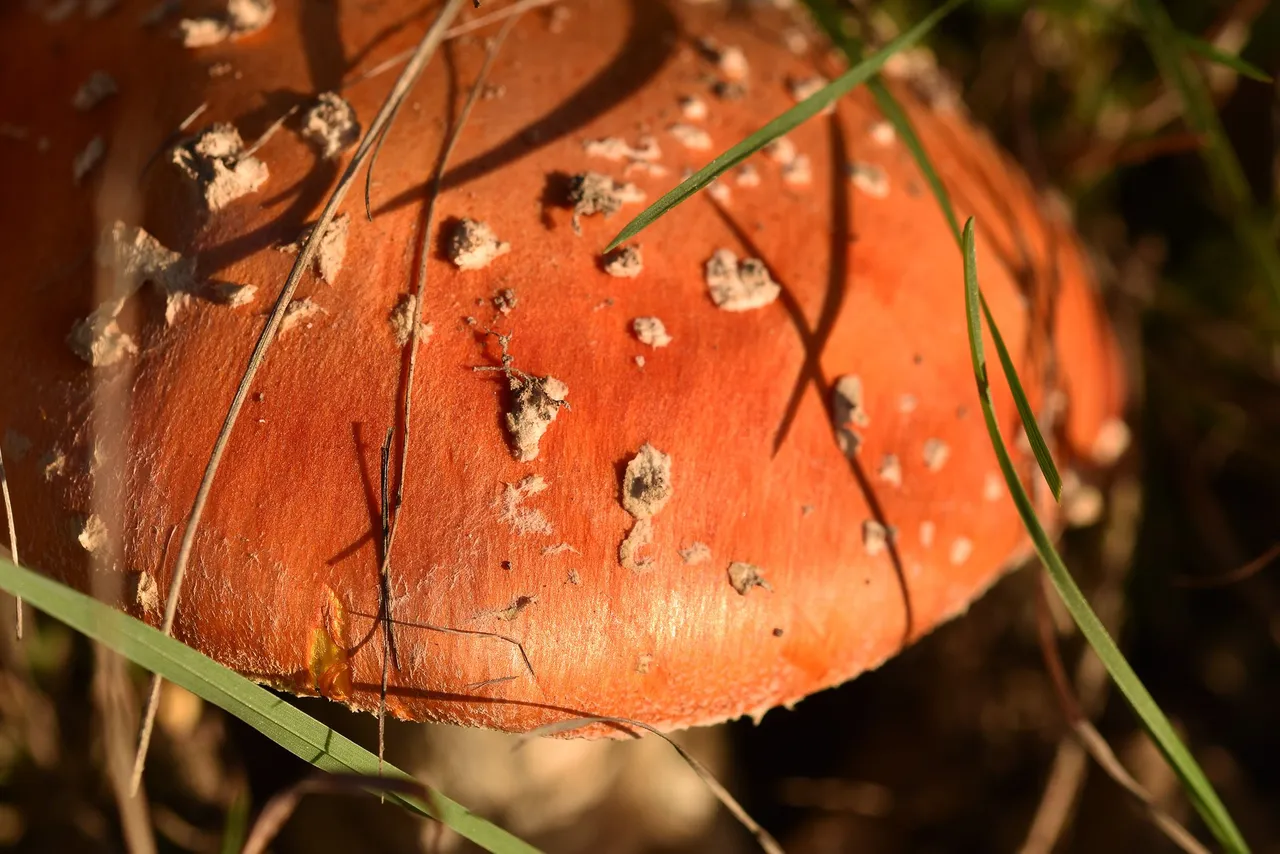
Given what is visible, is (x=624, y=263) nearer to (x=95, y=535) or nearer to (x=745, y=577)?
(x=745, y=577)

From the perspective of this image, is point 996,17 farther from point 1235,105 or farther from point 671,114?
point 671,114

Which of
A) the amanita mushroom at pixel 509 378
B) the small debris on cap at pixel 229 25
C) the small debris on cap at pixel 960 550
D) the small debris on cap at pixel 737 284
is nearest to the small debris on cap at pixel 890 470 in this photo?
the amanita mushroom at pixel 509 378

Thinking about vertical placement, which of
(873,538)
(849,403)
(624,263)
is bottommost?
(873,538)

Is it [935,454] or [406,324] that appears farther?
[935,454]

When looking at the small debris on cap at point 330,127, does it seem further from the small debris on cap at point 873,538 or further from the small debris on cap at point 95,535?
the small debris on cap at point 873,538

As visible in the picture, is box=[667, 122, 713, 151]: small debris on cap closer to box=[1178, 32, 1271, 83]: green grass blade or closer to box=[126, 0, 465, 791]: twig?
box=[126, 0, 465, 791]: twig

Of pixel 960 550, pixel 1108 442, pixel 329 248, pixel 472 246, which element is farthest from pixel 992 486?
pixel 329 248

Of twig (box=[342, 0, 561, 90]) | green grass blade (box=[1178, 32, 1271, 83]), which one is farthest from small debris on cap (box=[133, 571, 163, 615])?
green grass blade (box=[1178, 32, 1271, 83])
